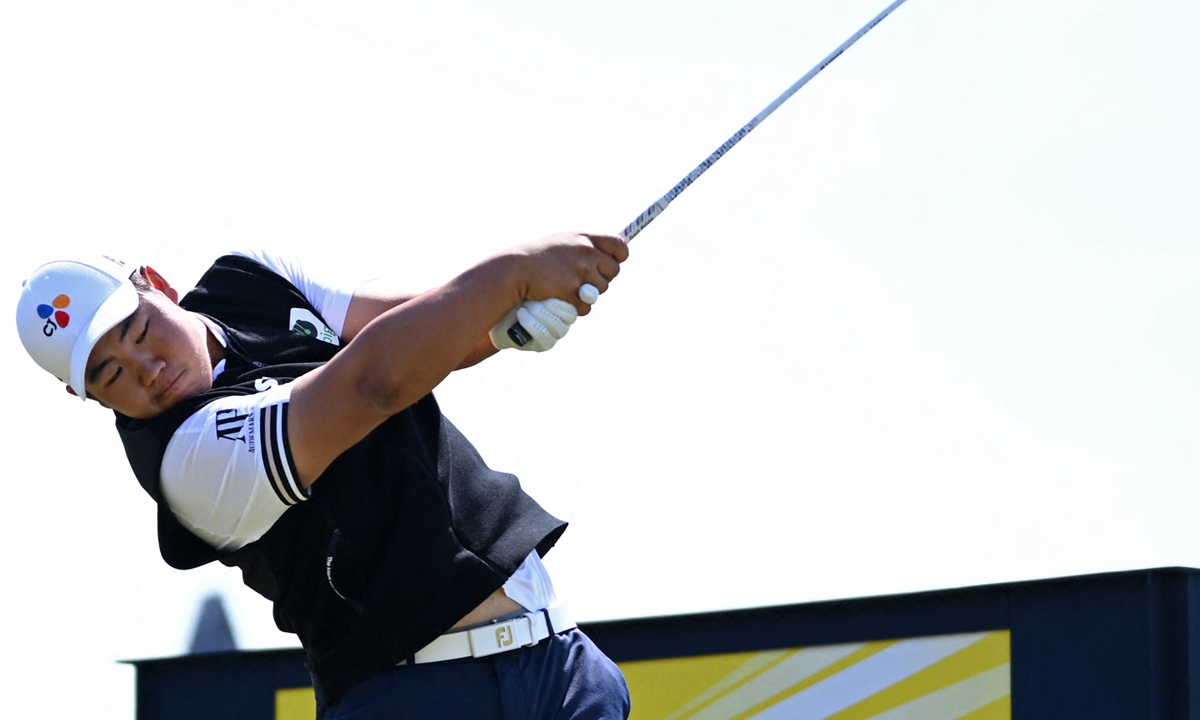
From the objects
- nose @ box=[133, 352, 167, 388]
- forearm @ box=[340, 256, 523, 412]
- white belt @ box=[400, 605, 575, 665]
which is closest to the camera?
forearm @ box=[340, 256, 523, 412]

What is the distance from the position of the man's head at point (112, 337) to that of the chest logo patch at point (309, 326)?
0.22 meters

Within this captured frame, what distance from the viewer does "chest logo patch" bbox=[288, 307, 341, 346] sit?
2.55m

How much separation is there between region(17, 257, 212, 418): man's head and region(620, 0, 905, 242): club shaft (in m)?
0.81

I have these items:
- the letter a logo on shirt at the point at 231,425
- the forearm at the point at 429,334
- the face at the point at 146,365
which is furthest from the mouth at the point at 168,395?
the forearm at the point at 429,334

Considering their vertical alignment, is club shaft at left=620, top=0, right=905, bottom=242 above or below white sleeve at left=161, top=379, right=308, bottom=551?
above

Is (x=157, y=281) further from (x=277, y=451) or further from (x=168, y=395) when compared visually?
(x=277, y=451)

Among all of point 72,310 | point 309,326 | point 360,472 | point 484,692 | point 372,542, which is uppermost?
point 309,326

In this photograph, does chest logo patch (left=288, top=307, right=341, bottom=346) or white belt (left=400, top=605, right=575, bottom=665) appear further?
chest logo patch (left=288, top=307, right=341, bottom=346)

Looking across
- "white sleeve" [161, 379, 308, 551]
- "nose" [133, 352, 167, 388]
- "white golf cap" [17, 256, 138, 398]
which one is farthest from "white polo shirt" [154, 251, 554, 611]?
"white golf cap" [17, 256, 138, 398]

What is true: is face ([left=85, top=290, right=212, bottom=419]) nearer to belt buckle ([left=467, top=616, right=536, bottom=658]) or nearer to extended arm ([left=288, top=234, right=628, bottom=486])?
extended arm ([left=288, top=234, right=628, bottom=486])

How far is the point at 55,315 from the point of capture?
2.30m

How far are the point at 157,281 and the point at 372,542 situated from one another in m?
0.66

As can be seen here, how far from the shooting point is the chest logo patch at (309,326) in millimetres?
2555

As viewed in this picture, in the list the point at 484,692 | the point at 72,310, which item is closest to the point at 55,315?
the point at 72,310
